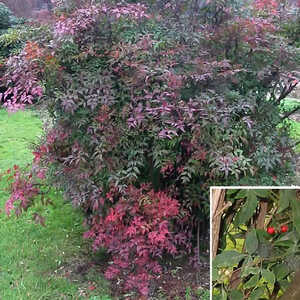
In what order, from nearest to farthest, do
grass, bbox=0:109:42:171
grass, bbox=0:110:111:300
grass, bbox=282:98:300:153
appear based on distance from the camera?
1. grass, bbox=0:110:111:300
2. grass, bbox=282:98:300:153
3. grass, bbox=0:109:42:171

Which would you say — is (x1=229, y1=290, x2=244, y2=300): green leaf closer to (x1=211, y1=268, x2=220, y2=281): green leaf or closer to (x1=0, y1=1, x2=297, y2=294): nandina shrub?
(x1=211, y1=268, x2=220, y2=281): green leaf

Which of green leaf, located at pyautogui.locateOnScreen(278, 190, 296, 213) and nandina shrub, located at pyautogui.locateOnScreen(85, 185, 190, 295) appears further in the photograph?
nandina shrub, located at pyautogui.locateOnScreen(85, 185, 190, 295)

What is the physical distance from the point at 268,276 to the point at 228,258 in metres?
0.10

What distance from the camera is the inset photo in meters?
1.11

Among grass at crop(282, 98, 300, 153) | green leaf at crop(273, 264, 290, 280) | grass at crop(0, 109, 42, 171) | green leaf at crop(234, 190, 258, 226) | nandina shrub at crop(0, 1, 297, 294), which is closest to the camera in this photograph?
green leaf at crop(273, 264, 290, 280)

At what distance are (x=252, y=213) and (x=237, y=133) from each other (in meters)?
1.80

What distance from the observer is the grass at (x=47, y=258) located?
10.9 ft

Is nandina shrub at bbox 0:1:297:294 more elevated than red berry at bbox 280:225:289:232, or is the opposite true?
red berry at bbox 280:225:289:232

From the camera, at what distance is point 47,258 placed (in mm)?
3818

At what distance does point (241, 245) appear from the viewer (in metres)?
1.18

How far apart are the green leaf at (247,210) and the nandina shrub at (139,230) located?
5.68 feet

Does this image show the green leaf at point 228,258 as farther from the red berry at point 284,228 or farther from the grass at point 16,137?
the grass at point 16,137

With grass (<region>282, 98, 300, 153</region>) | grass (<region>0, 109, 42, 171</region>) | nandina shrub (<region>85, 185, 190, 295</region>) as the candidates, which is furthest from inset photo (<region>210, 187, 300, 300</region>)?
grass (<region>0, 109, 42, 171</region>)

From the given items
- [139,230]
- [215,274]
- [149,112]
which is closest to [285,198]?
[215,274]
